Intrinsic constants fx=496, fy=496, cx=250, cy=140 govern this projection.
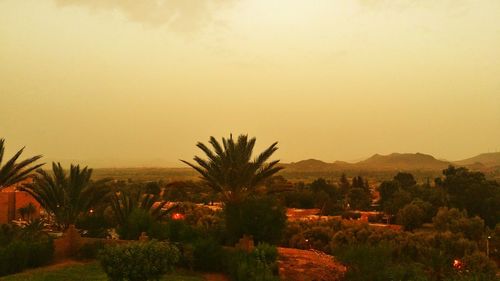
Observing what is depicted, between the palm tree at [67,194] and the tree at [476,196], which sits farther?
the tree at [476,196]

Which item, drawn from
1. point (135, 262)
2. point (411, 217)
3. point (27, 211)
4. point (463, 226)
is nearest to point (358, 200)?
point (411, 217)

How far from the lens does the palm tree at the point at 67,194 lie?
1906 cm

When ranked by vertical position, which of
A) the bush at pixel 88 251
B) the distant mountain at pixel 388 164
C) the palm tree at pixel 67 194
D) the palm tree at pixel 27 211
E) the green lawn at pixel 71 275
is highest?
the distant mountain at pixel 388 164

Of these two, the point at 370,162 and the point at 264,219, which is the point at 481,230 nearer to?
the point at 264,219

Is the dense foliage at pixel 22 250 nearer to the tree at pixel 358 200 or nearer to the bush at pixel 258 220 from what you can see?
the bush at pixel 258 220

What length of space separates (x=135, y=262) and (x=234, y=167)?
7.78 meters

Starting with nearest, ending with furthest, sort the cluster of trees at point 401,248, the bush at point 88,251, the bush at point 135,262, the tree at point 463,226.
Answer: the bush at point 135,262, the cluster of trees at point 401,248, the bush at point 88,251, the tree at point 463,226

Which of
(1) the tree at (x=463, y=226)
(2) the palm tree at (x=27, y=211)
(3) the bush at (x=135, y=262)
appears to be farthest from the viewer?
(2) the palm tree at (x=27, y=211)

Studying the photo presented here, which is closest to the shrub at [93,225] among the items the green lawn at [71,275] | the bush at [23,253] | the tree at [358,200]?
the bush at [23,253]

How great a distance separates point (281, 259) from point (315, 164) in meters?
151

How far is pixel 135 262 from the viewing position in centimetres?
1155

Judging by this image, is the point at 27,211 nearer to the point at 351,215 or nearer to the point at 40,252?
the point at 40,252

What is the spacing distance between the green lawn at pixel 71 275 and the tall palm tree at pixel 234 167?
15.1 feet

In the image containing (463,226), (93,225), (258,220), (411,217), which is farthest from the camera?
(411,217)
